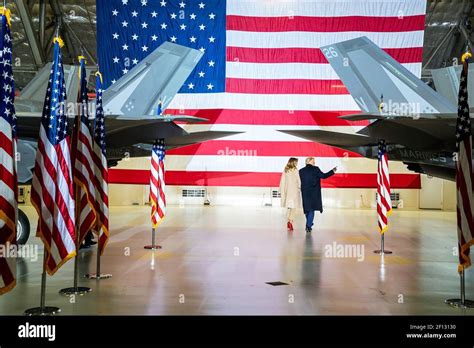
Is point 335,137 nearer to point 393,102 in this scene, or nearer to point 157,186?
point 393,102

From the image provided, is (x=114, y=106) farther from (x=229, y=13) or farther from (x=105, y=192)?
(x=105, y=192)

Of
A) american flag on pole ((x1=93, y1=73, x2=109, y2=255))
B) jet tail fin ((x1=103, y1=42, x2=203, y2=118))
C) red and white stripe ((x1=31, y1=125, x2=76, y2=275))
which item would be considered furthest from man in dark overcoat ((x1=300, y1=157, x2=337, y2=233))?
red and white stripe ((x1=31, y1=125, x2=76, y2=275))

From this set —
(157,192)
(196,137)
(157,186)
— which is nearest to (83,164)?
(157,192)

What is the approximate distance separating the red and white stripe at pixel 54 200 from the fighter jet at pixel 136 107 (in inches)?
121

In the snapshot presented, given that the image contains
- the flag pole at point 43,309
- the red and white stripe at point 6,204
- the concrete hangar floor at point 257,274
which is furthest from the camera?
the concrete hangar floor at point 257,274

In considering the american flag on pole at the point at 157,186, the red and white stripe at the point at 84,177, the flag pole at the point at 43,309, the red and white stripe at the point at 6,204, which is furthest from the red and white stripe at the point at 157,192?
the red and white stripe at the point at 6,204

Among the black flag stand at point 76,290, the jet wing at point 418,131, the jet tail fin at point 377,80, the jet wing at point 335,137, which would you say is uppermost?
the jet tail fin at point 377,80

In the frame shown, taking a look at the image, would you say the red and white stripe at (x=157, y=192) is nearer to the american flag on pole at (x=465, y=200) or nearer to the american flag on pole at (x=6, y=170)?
the american flag on pole at (x=6, y=170)

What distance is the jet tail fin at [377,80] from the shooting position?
1306cm

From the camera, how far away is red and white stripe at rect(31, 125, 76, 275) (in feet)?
17.6

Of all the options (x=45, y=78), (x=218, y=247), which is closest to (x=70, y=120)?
(x=218, y=247)

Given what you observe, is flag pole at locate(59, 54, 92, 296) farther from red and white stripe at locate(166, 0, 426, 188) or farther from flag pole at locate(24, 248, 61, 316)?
red and white stripe at locate(166, 0, 426, 188)

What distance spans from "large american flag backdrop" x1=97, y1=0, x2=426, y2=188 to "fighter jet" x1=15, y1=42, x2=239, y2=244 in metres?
1.12
